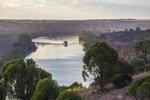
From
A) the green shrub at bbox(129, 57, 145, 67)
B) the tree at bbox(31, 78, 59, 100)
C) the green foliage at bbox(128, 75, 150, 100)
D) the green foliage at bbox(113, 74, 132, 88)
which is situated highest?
the green foliage at bbox(128, 75, 150, 100)

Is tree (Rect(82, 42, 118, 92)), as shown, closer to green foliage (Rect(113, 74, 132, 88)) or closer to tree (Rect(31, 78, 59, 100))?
green foliage (Rect(113, 74, 132, 88))

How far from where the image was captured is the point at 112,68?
23.9m

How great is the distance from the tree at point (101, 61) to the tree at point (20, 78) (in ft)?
12.6

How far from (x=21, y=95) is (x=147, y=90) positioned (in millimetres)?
9700

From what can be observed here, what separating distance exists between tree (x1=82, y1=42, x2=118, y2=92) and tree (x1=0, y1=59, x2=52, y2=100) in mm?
3851

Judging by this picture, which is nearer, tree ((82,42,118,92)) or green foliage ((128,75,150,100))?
green foliage ((128,75,150,100))

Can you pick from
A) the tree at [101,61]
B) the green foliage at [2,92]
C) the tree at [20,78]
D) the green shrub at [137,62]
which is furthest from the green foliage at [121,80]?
the green shrub at [137,62]

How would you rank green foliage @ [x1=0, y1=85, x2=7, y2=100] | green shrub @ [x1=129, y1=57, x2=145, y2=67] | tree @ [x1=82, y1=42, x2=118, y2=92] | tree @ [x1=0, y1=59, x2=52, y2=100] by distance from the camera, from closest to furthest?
green foliage @ [x1=0, y1=85, x2=7, y2=100] → tree @ [x1=0, y1=59, x2=52, y2=100] → tree @ [x1=82, y1=42, x2=118, y2=92] → green shrub @ [x1=129, y1=57, x2=145, y2=67]

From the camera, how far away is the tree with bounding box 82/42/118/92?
2314 centimetres

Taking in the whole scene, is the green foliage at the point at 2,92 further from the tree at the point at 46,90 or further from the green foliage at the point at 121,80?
the green foliage at the point at 121,80

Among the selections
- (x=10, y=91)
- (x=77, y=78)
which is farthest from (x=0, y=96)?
(x=77, y=78)

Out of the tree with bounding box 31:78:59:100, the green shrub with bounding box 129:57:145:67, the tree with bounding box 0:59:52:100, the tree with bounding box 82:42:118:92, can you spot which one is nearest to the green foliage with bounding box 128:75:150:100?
the tree with bounding box 31:78:59:100

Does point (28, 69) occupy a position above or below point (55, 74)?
above

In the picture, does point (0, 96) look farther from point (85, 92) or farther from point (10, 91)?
point (85, 92)
